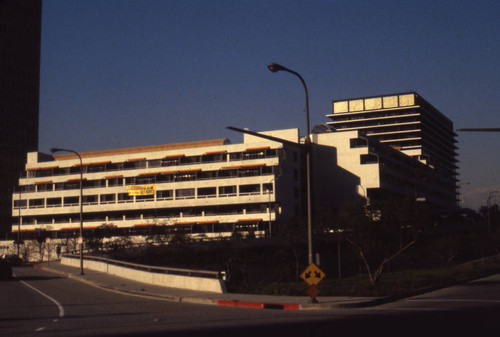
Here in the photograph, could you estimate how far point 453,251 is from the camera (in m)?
64.2

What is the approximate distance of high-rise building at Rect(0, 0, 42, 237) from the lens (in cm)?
15238

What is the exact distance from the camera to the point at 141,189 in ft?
322

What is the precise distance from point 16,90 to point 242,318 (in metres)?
156

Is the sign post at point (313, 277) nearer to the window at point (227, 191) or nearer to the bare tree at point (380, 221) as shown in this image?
the bare tree at point (380, 221)

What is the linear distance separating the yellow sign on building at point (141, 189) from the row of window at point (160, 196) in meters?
0.89

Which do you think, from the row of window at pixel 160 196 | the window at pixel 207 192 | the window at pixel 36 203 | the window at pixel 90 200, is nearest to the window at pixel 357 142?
the row of window at pixel 160 196

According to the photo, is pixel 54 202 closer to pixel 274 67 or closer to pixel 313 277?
pixel 274 67

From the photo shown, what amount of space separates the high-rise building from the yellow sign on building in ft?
213

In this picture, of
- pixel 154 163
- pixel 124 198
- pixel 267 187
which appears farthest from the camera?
pixel 124 198

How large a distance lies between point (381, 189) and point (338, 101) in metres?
72.2

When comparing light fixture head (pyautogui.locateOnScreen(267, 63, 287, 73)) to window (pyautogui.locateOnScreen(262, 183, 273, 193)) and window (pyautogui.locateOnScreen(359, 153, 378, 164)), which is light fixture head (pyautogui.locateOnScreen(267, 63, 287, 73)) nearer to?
window (pyautogui.locateOnScreen(262, 183, 273, 193))

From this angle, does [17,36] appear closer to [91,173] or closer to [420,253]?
[91,173]

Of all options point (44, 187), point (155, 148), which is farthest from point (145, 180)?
point (44, 187)

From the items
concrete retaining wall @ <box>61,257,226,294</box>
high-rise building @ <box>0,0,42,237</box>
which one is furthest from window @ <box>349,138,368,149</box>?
high-rise building @ <box>0,0,42,237</box>
